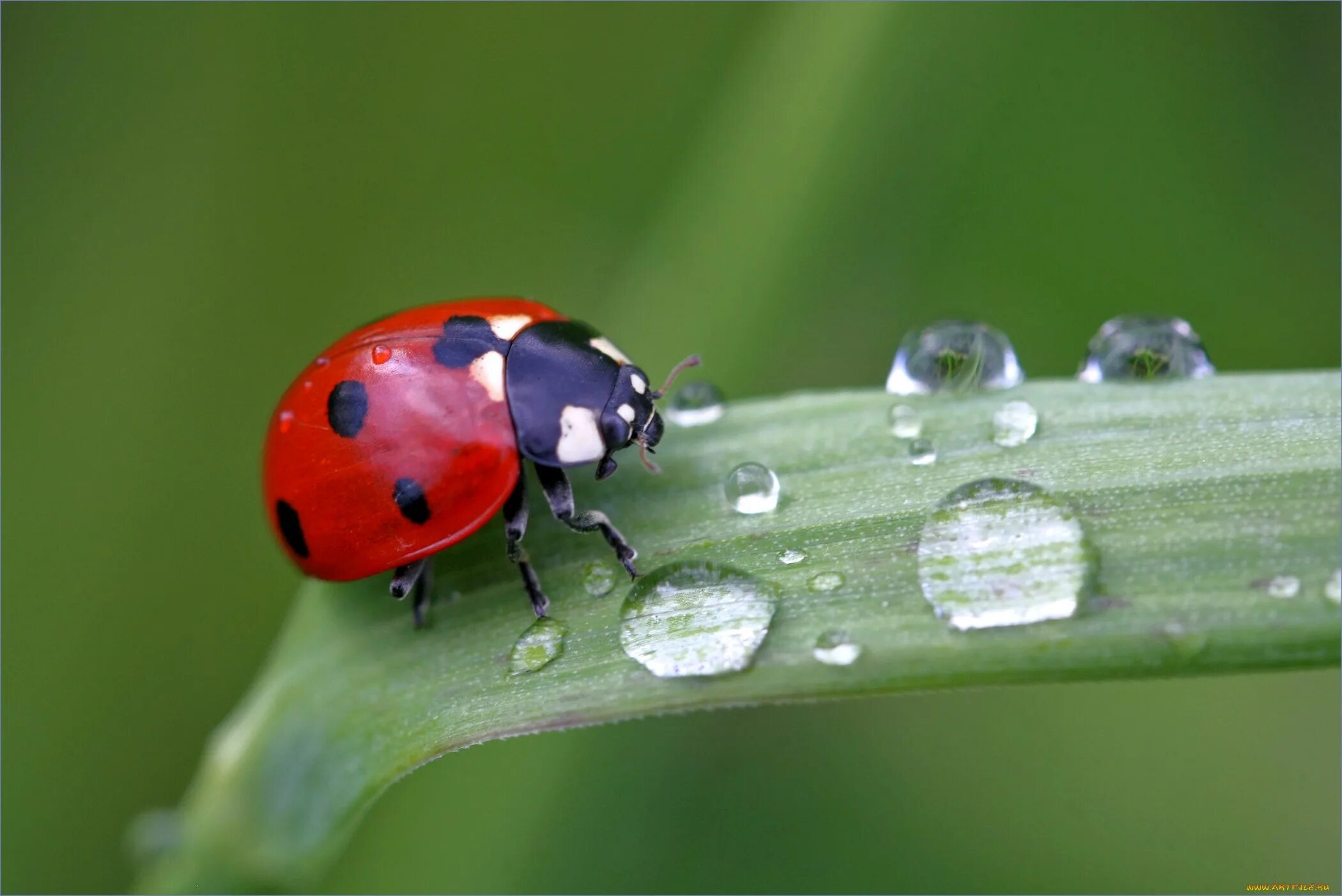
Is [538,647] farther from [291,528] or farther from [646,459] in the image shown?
[291,528]

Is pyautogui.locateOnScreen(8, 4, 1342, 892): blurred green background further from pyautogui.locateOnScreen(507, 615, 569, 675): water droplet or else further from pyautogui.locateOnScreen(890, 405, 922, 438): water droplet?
pyautogui.locateOnScreen(890, 405, 922, 438): water droplet

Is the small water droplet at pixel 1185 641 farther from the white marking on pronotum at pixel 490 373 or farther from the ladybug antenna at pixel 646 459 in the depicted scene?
the white marking on pronotum at pixel 490 373

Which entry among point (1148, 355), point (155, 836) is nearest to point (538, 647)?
point (155, 836)

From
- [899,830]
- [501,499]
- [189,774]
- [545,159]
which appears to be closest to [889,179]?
[545,159]

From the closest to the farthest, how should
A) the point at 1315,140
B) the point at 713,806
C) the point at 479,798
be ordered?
the point at 479,798
the point at 713,806
the point at 1315,140

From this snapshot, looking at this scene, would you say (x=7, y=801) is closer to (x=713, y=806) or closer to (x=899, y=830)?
(x=713, y=806)
